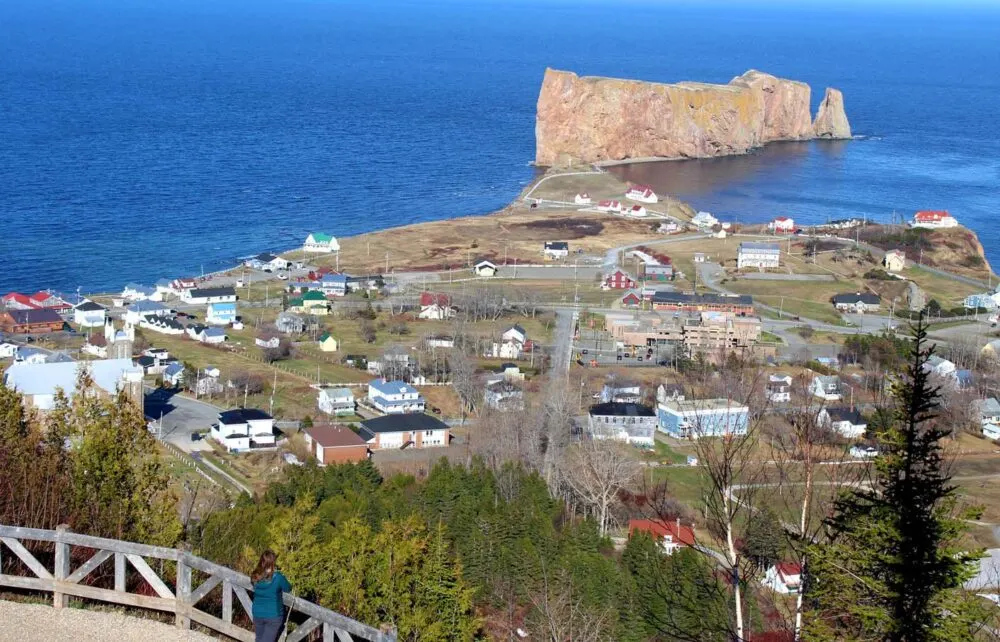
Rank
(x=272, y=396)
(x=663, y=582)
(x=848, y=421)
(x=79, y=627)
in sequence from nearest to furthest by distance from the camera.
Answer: (x=79, y=627) < (x=663, y=582) < (x=848, y=421) < (x=272, y=396)

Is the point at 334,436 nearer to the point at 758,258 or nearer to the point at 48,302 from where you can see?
the point at 48,302

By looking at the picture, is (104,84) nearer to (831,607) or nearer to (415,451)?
(415,451)

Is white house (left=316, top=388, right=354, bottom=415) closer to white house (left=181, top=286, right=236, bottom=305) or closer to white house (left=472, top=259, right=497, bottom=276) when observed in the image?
white house (left=181, top=286, right=236, bottom=305)

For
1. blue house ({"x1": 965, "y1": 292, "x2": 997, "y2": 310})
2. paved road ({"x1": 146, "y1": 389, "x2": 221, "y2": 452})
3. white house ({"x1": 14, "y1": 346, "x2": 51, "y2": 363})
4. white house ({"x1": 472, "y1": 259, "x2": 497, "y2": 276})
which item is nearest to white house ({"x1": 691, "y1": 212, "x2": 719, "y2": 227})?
white house ({"x1": 472, "y1": 259, "x2": 497, "y2": 276})

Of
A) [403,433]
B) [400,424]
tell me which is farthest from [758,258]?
[403,433]

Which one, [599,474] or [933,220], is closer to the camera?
[599,474]

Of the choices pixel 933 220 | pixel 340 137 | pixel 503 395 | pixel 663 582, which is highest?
pixel 340 137

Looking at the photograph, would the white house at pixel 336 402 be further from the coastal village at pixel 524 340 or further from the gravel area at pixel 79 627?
the gravel area at pixel 79 627
